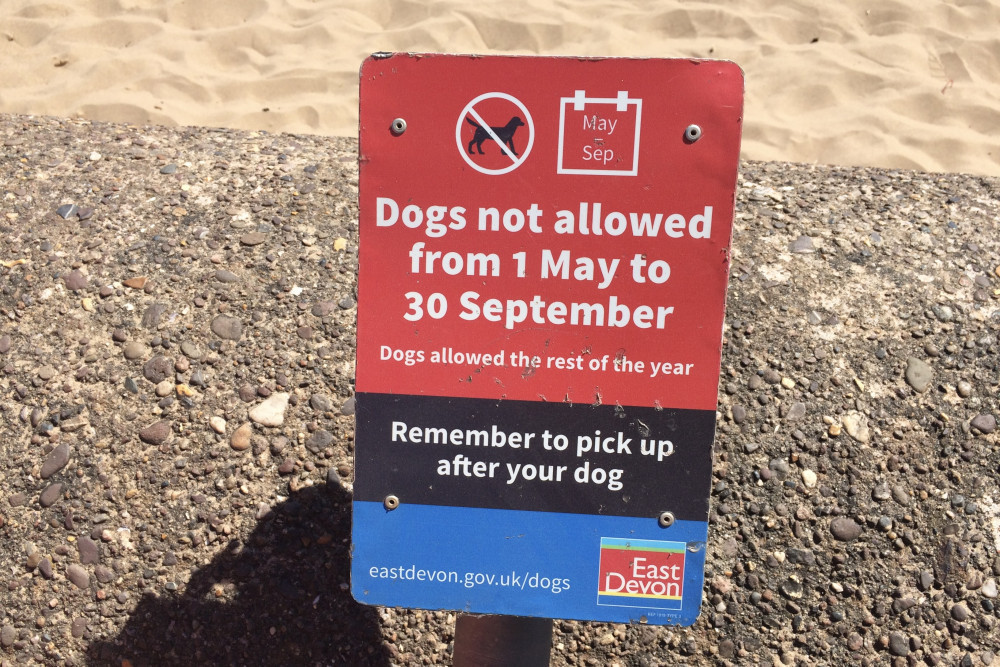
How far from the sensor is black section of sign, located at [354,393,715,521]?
1.33 m

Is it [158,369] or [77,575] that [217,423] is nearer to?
[158,369]

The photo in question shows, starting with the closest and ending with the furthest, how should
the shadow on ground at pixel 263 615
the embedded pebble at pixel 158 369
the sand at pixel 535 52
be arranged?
the shadow on ground at pixel 263 615 < the embedded pebble at pixel 158 369 < the sand at pixel 535 52

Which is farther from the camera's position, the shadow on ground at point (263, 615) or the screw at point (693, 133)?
the shadow on ground at point (263, 615)

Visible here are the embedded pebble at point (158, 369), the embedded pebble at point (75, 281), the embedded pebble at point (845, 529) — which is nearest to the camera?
the embedded pebble at point (845, 529)

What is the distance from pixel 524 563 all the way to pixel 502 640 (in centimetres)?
16

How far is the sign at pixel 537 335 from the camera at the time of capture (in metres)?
1.28

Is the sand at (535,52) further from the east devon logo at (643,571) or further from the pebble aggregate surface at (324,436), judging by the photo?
the east devon logo at (643,571)

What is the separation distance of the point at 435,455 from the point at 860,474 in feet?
3.83

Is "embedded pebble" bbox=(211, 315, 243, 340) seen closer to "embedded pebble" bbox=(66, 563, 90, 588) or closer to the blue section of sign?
"embedded pebble" bbox=(66, 563, 90, 588)

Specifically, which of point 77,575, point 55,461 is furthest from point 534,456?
point 55,461

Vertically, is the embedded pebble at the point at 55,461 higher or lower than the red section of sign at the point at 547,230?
lower

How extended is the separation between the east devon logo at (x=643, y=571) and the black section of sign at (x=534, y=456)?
52 millimetres

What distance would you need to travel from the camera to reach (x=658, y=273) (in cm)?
131

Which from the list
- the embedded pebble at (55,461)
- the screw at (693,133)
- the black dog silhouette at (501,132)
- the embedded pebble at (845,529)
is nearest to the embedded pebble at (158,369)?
the embedded pebble at (55,461)
